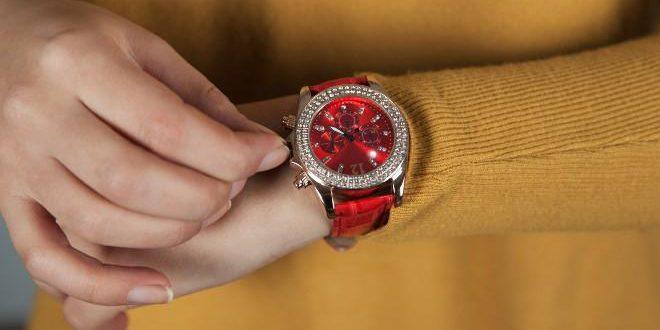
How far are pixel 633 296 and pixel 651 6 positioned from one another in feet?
1.44

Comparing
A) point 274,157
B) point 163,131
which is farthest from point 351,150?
point 163,131

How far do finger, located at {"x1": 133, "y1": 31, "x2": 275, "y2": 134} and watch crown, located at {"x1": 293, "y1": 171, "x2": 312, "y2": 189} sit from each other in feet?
0.27

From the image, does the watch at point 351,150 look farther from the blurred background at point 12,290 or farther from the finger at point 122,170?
the blurred background at point 12,290

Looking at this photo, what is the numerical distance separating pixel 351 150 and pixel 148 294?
0.26 m

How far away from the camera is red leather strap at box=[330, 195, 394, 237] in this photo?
26.3 inches

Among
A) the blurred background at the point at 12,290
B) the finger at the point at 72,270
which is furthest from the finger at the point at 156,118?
the blurred background at the point at 12,290

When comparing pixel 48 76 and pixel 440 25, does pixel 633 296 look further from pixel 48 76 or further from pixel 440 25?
pixel 48 76

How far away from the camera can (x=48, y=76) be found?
532mm

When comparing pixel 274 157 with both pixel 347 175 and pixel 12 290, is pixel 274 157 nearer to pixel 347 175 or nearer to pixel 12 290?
pixel 347 175

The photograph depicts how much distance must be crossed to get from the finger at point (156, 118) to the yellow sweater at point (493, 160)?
10.0 inches

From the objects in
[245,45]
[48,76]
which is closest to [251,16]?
[245,45]

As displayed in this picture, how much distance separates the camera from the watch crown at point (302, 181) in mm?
657

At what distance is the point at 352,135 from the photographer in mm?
695

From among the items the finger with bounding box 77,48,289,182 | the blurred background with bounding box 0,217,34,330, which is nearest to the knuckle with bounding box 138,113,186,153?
the finger with bounding box 77,48,289,182
